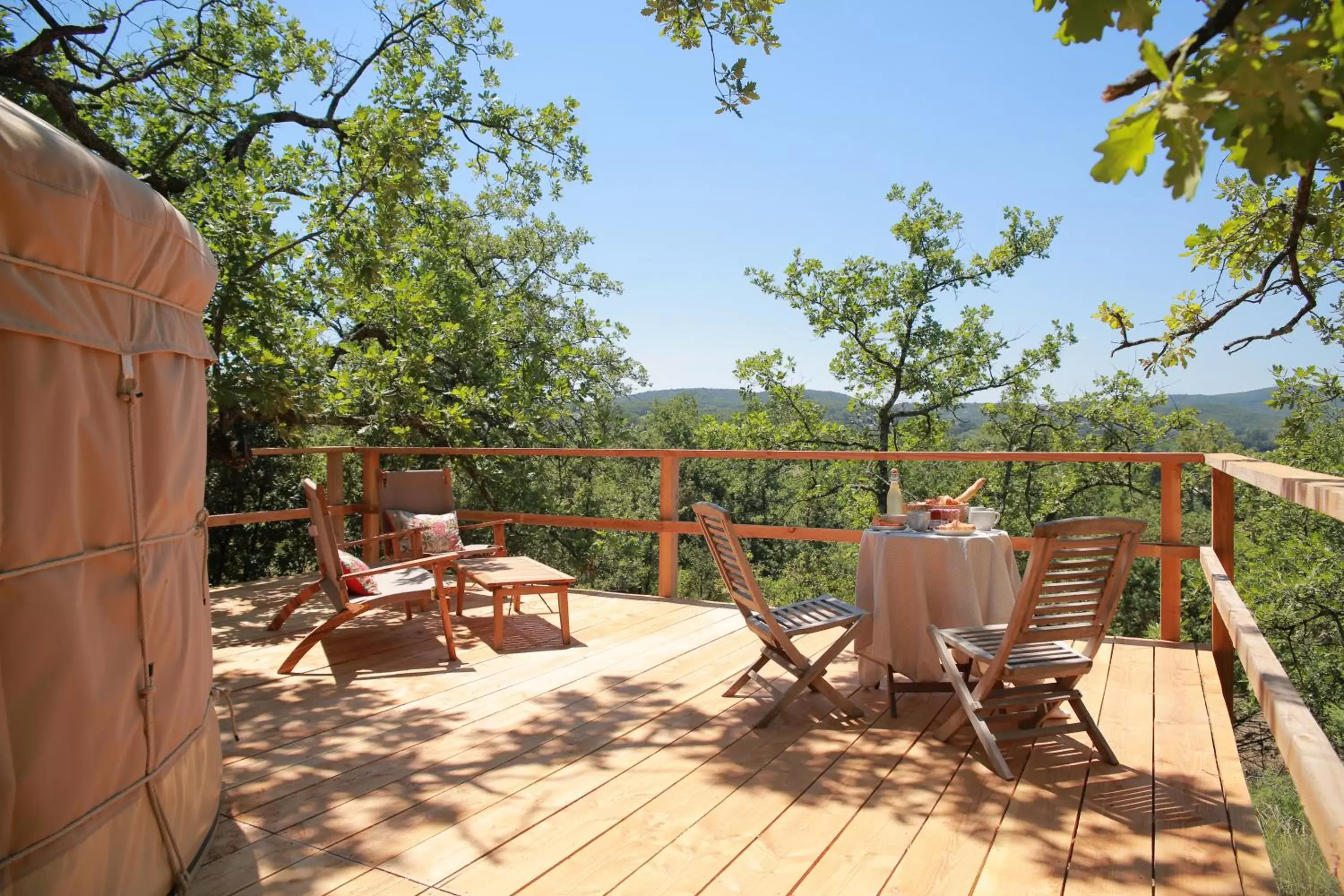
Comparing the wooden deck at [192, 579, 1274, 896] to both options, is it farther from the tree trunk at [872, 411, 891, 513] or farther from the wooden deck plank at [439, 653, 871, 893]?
the tree trunk at [872, 411, 891, 513]

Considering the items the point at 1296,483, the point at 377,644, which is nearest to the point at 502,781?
the point at 377,644

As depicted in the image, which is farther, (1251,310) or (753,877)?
A: (1251,310)

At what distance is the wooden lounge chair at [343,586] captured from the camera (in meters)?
3.98

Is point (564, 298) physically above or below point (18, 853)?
above

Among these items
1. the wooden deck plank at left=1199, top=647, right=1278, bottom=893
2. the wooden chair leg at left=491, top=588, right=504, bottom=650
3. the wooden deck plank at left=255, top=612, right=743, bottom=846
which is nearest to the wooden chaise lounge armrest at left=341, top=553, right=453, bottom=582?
the wooden chair leg at left=491, top=588, right=504, bottom=650

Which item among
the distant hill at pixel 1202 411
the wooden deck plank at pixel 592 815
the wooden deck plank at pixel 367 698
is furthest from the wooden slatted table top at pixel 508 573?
the distant hill at pixel 1202 411

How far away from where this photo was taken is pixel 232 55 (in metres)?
8.08

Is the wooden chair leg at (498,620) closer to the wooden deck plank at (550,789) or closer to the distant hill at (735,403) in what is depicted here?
the wooden deck plank at (550,789)

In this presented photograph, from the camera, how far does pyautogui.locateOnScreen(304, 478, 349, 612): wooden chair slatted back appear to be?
4.00m

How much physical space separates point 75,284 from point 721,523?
2232 mm

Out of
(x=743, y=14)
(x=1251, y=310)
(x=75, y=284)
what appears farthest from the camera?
(x=1251, y=310)

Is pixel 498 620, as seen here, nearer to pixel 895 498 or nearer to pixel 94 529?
pixel 895 498

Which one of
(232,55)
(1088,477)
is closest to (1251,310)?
(232,55)

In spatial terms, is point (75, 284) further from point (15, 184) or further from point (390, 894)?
point (390, 894)
